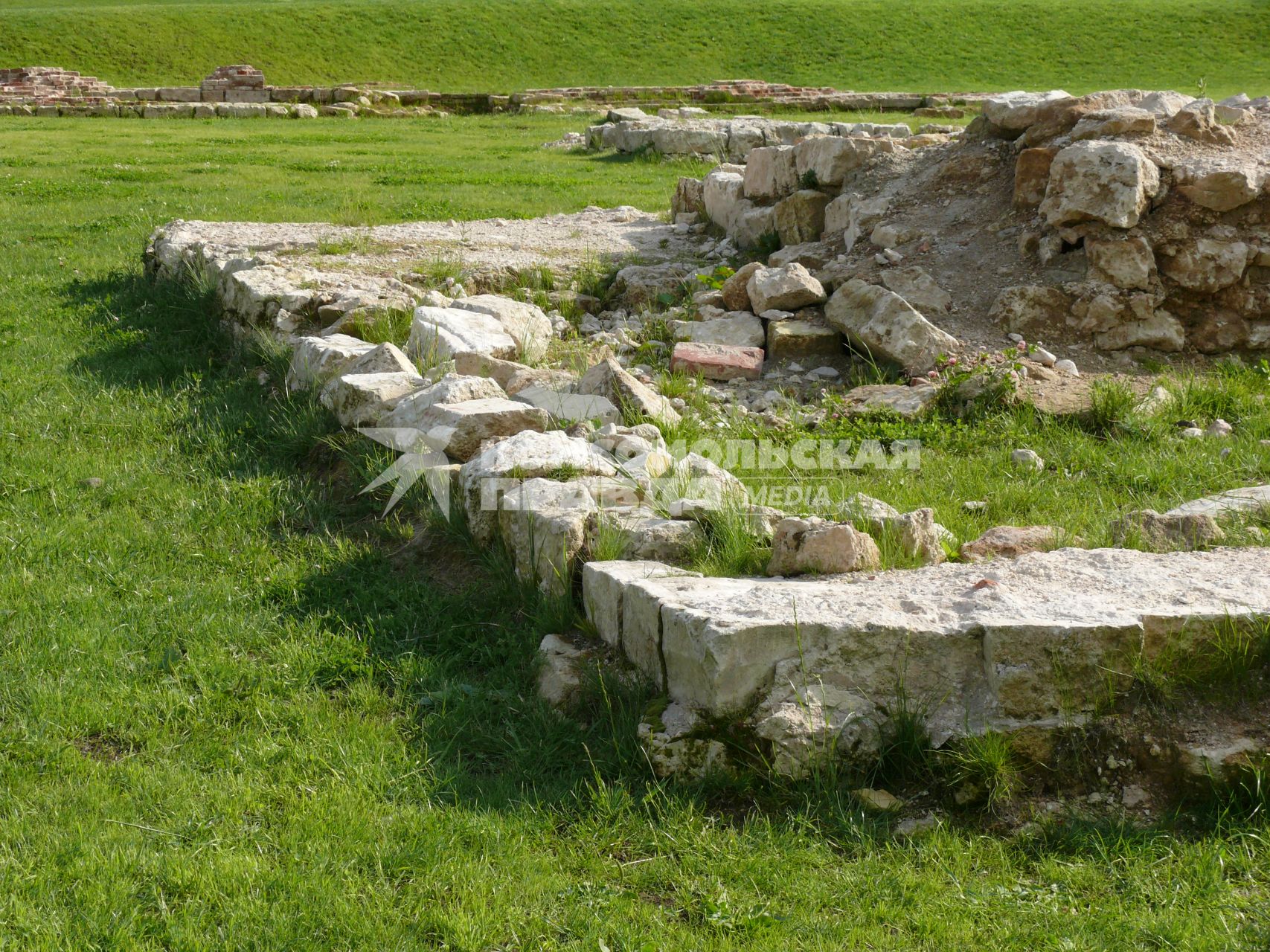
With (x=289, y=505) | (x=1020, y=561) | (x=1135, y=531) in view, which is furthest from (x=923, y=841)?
(x=289, y=505)

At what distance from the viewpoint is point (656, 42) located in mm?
38094

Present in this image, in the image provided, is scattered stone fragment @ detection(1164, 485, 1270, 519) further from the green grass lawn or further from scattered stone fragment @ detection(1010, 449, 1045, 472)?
the green grass lawn

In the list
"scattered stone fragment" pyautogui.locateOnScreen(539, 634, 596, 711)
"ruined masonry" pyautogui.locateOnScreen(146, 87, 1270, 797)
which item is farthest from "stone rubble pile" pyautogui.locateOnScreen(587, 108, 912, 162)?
"scattered stone fragment" pyautogui.locateOnScreen(539, 634, 596, 711)

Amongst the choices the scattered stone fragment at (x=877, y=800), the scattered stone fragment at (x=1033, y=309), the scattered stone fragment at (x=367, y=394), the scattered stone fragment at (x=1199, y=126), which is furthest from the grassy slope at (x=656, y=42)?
the scattered stone fragment at (x=877, y=800)

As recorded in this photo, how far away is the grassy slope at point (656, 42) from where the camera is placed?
33781 mm

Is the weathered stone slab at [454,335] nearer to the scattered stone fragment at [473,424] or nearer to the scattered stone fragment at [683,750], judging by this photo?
the scattered stone fragment at [473,424]

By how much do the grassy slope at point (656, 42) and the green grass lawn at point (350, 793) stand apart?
30.4 metres

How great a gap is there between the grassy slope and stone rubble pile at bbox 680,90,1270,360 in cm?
2641

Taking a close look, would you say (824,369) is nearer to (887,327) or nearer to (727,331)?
(887,327)

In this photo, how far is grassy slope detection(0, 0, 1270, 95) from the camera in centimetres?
3378

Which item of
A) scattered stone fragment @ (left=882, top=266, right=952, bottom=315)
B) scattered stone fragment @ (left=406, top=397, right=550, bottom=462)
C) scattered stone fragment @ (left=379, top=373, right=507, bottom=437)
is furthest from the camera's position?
scattered stone fragment @ (left=882, top=266, right=952, bottom=315)

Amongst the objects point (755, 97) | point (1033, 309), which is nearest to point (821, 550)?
point (1033, 309)

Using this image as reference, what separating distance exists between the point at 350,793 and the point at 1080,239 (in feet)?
20.8

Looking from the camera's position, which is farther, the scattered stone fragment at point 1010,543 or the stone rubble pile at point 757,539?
the scattered stone fragment at point 1010,543
